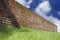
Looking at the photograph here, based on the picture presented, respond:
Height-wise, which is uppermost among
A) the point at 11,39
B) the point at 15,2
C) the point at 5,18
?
the point at 15,2

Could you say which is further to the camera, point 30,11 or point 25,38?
point 30,11

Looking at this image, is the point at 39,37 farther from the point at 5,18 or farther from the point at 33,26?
the point at 33,26

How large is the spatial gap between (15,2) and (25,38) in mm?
5478

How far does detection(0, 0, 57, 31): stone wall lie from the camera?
13.6 meters

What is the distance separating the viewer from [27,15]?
48.0 ft

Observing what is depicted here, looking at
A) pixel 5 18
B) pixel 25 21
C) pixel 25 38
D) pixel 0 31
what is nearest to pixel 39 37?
pixel 25 38

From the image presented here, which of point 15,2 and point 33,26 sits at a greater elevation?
point 15,2

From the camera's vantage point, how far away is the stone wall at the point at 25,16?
→ 1356 cm

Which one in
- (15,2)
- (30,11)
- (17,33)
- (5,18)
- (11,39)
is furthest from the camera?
(30,11)

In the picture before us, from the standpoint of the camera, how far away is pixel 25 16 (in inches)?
566

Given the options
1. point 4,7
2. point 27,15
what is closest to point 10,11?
point 4,7

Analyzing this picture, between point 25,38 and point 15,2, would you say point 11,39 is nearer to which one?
point 25,38

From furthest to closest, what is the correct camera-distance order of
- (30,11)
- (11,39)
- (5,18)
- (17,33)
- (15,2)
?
1. (30,11)
2. (15,2)
3. (5,18)
4. (17,33)
5. (11,39)

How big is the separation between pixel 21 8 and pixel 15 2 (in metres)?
0.59
